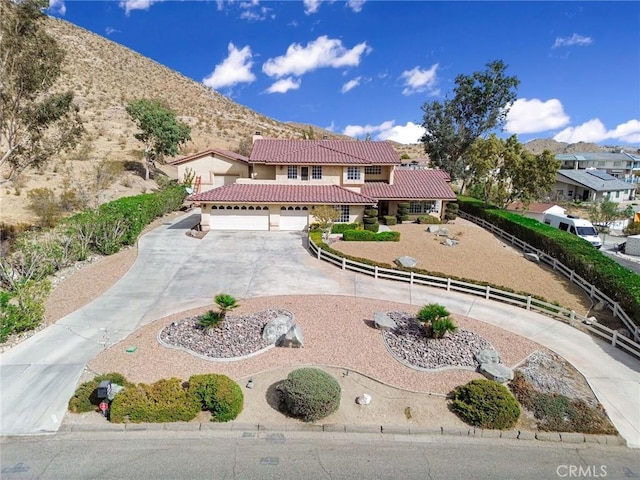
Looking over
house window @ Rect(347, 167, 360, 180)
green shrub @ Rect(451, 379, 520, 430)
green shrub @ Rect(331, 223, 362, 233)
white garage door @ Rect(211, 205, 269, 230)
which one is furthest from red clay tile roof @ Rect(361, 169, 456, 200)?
green shrub @ Rect(451, 379, 520, 430)

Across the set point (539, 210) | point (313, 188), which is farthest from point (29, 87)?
point (539, 210)

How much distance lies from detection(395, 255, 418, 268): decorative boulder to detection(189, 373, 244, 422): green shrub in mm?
14064

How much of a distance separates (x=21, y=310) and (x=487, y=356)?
16629 millimetres

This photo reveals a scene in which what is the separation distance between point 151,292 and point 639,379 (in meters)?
19.7

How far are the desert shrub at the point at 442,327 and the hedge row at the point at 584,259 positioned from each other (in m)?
8.05

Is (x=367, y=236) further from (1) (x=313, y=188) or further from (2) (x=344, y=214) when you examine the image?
(1) (x=313, y=188)

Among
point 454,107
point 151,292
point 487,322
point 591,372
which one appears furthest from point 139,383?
point 454,107

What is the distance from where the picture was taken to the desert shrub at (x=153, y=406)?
1017cm

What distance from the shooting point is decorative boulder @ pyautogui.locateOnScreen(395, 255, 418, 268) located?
22.6 meters

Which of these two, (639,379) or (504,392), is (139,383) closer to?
(504,392)

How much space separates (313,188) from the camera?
105 ft

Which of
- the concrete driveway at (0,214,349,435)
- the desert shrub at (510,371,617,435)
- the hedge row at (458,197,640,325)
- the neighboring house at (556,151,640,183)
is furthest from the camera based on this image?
the neighboring house at (556,151,640,183)

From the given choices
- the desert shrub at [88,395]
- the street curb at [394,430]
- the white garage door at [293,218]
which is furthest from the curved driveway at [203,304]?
the white garage door at [293,218]

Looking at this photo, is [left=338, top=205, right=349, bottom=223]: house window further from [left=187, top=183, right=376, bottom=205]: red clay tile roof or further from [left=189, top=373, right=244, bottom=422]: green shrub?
[left=189, top=373, right=244, bottom=422]: green shrub
